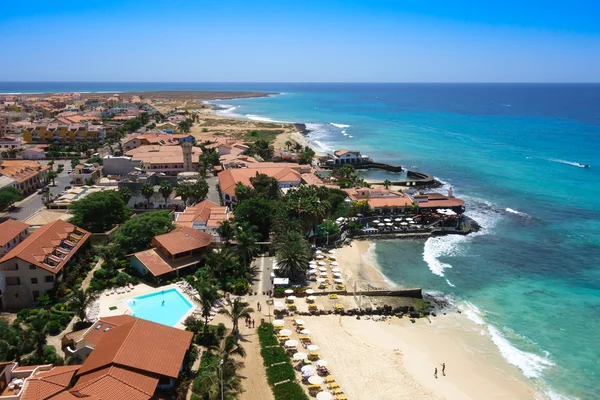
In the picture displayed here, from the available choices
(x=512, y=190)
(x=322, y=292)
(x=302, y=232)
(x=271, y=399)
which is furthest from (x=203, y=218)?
(x=512, y=190)

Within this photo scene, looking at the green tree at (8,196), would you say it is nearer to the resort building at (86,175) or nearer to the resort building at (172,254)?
the resort building at (86,175)

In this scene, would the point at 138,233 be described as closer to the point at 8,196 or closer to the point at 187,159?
the point at 8,196

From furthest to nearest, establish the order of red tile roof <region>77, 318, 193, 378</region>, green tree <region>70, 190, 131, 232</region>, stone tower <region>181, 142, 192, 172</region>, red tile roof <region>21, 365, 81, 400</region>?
stone tower <region>181, 142, 192, 172</region>
green tree <region>70, 190, 131, 232</region>
red tile roof <region>77, 318, 193, 378</region>
red tile roof <region>21, 365, 81, 400</region>

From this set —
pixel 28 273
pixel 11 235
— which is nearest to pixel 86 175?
pixel 11 235

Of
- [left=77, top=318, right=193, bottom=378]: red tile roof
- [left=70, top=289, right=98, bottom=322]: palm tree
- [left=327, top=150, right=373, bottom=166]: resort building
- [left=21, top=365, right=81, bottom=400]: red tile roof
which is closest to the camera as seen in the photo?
[left=21, top=365, right=81, bottom=400]: red tile roof

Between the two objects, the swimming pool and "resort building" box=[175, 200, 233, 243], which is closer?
the swimming pool

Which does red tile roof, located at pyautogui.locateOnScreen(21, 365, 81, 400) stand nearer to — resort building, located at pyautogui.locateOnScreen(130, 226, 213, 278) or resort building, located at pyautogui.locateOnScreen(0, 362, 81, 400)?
resort building, located at pyautogui.locateOnScreen(0, 362, 81, 400)

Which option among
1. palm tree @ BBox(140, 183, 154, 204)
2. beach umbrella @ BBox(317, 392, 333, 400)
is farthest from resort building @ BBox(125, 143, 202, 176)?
beach umbrella @ BBox(317, 392, 333, 400)
